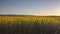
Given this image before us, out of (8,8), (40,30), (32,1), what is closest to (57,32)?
(40,30)

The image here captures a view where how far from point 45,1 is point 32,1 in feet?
0.39

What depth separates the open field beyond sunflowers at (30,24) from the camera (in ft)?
2.92

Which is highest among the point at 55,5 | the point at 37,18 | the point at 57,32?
the point at 55,5

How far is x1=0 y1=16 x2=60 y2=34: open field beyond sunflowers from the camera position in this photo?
2.92ft

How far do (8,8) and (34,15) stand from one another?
0.80ft

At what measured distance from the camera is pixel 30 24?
2.95ft

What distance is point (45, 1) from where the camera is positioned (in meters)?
0.94

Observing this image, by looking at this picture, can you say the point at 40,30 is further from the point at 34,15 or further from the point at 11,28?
the point at 11,28

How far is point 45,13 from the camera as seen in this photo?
919mm

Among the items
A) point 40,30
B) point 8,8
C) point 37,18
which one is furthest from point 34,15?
point 8,8

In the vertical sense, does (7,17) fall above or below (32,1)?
below

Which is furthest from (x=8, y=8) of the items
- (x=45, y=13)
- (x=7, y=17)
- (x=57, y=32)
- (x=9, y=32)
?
(x=57, y=32)

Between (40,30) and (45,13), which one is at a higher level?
(45,13)

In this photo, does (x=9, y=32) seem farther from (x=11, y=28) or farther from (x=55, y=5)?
(x=55, y=5)
